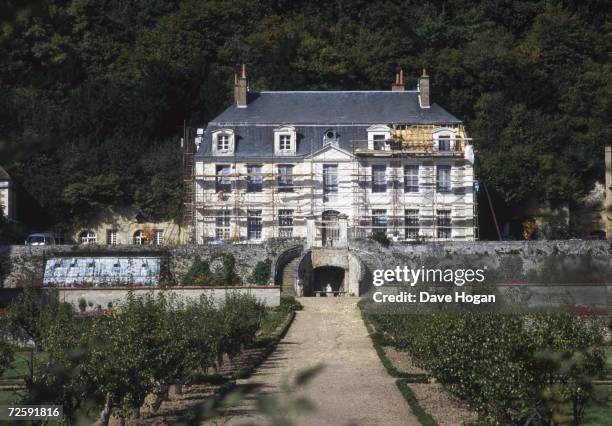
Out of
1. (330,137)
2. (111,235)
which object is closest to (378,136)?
(330,137)

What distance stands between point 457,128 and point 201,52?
1901 cm

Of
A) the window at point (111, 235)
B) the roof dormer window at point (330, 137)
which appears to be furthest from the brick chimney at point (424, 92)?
the window at point (111, 235)

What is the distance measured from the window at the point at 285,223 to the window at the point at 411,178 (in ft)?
15.0

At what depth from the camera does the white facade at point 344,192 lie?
1606 inches

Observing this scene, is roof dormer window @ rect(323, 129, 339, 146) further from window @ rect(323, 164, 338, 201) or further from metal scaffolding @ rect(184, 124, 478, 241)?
window @ rect(323, 164, 338, 201)

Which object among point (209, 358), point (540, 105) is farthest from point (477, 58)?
point (209, 358)

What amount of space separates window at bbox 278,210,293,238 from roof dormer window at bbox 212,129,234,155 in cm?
315

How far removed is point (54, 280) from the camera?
120 feet

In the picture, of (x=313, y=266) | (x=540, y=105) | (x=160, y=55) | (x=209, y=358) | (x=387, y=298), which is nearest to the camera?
(x=209, y=358)

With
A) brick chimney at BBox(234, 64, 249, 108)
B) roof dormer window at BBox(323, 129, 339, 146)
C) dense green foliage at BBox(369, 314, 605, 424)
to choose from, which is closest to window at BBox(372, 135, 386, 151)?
roof dormer window at BBox(323, 129, 339, 146)

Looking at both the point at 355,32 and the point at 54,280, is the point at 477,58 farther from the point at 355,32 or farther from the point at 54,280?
the point at 54,280

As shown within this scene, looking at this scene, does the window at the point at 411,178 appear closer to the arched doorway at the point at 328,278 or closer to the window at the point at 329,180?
the window at the point at 329,180

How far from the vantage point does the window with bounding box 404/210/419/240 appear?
4078cm

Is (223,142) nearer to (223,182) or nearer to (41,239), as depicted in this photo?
(223,182)
